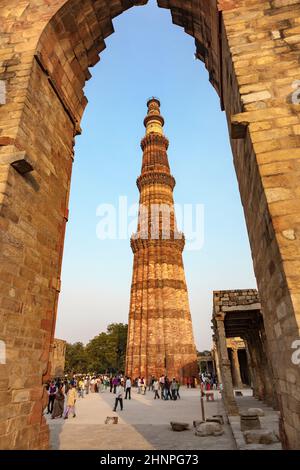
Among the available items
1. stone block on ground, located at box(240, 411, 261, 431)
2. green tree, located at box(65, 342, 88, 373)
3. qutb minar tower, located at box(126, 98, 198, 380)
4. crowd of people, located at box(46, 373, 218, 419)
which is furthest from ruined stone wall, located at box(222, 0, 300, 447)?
green tree, located at box(65, 342, 88, 373)

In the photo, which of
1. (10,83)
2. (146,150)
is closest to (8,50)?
(10,83)

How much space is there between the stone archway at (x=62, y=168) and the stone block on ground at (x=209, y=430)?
3.78 meters

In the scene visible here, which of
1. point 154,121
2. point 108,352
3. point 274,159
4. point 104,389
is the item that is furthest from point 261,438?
point 108,352

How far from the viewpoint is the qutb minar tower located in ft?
70.5

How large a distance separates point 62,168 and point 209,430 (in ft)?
22.0

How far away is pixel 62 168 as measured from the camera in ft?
19.6

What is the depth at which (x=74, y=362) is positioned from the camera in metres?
50.2

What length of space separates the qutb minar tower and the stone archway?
715 inches

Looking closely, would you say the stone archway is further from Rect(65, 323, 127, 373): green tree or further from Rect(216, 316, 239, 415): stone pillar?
Rect(65, 323, 127, 373): green tree

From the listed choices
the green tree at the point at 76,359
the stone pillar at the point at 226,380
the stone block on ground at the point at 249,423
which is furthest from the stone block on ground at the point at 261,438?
the green tree at the point at 76,359

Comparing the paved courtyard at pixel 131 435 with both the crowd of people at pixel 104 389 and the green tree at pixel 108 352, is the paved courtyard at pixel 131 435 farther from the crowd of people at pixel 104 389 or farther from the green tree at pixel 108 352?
the green tree at pixel 108 352

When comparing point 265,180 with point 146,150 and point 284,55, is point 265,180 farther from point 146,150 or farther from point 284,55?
point 146,150

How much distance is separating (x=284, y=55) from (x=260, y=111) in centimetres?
103

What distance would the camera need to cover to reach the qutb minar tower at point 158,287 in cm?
2148
